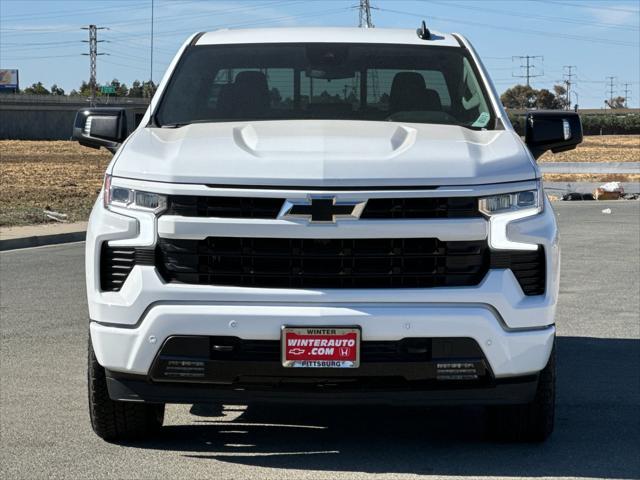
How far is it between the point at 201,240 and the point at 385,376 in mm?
951

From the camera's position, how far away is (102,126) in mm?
6758

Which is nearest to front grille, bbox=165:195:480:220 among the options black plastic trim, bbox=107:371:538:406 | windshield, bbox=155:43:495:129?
black plastic trim, bbox=107:371:538:406

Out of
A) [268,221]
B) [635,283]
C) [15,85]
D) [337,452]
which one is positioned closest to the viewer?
[268,221]

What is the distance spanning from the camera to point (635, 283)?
13.4 meters

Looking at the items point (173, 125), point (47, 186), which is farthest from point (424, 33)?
point (47, 186)

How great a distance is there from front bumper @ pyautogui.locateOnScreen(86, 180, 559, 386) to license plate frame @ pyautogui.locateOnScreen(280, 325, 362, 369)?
0.10 feet

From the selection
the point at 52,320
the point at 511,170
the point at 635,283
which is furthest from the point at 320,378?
the point at 635,283

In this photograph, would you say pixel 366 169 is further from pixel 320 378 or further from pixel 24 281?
pixel 24 281

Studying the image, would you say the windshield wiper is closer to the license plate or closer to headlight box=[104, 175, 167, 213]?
headlight box=[104, 175, 167, 213]

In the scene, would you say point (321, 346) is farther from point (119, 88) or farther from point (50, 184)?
point (119, 88)

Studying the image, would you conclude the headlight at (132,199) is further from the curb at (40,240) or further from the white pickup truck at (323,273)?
the curb at (40,240)

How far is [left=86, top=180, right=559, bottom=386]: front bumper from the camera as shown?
523 centimetres

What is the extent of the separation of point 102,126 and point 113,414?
1.65 meters

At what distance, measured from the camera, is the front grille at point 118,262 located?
212 inches
